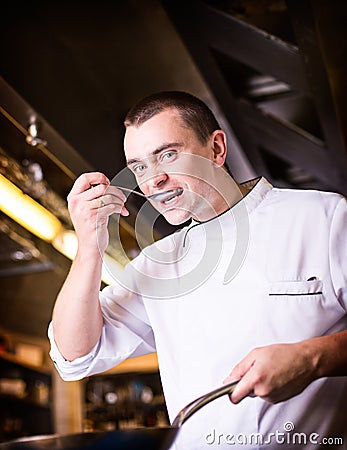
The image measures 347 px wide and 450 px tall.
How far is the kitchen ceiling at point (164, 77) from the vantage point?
1665 mm

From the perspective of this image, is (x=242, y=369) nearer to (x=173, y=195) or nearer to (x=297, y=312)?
(x=297, y=312)

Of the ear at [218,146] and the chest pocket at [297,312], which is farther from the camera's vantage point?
the ear at [218,146]

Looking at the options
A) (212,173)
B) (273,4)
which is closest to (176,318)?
(212,173)

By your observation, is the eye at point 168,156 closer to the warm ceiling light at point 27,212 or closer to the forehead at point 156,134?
the forehead at point 156,134

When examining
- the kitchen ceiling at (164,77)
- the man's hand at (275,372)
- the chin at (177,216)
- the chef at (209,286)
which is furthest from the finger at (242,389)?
the kitchen ceiling at (164,77)

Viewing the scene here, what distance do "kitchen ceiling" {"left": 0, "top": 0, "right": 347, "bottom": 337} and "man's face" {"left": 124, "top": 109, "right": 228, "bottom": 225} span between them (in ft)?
1.79

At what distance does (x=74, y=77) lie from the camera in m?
2.00

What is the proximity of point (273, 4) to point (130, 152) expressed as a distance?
0.90 m

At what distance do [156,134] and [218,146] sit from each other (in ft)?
0.34

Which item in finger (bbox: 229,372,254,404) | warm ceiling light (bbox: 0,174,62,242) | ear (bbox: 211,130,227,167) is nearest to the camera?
finger (bbox: 229,372,254,404)

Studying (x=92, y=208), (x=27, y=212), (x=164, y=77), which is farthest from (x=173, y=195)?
(x=27, y=212)

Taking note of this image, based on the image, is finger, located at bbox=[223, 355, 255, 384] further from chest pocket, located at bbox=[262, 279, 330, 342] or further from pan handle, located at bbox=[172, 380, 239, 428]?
chest pocket, located at bbox=[262, 279, 330, 342]

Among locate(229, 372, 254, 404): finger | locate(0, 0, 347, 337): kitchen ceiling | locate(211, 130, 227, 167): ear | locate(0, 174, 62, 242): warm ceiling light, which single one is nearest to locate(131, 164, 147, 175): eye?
locate(211, 130, 227, 167): ear

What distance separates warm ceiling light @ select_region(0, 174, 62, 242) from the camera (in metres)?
2.10
